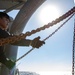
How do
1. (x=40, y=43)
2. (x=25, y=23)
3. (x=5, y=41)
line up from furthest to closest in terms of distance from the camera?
(x=25, y=23), (x=40, y=43), (x=5, y=41)

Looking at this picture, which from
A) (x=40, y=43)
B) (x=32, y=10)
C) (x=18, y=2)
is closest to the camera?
(x=40, y=43)

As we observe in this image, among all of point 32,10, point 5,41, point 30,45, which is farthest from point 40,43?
point 32,10

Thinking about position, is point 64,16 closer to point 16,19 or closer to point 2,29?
point 2,29

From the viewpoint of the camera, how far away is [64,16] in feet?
13.8

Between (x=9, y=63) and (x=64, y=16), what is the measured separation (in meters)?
1.50

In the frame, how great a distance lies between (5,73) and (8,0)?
3.29 meters

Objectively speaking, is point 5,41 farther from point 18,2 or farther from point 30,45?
point 18,2

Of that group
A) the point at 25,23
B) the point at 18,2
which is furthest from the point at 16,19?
the point at 18,2

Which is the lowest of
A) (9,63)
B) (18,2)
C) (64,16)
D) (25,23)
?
(9,63)

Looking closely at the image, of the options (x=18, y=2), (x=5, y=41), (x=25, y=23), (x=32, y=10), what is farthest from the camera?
(x=18, y=2)

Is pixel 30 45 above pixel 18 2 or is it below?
below

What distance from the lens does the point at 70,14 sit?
4234 mm

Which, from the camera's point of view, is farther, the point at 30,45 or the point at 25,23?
the point at 25,23

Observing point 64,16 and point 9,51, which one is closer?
point 64,16
